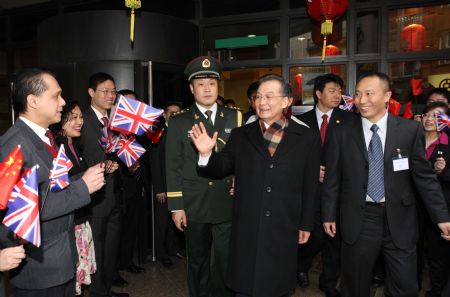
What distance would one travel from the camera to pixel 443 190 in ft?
10.6

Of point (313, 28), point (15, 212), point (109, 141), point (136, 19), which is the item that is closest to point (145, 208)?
point (109, 141)

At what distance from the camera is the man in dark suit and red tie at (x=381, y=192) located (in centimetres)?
246

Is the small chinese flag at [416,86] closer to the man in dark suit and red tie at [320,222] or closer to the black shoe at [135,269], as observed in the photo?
the man in dark suit and red tie at [320,222]

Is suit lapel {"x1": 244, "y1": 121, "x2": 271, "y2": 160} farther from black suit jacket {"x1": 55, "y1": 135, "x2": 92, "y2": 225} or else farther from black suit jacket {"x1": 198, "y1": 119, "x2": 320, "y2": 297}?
black suit jacket {"x1": 55, "y1": 135, "x2": 92, "y2": 225}

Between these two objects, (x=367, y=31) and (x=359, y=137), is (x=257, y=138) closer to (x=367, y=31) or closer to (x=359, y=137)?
(x=359, y=137)

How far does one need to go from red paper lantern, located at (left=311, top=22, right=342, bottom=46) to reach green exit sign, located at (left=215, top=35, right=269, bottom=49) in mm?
693

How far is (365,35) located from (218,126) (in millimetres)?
3663

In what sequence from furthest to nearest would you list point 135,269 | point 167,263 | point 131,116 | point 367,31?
point 367,31 < point 167,263 < point 135,269 < point 131,116

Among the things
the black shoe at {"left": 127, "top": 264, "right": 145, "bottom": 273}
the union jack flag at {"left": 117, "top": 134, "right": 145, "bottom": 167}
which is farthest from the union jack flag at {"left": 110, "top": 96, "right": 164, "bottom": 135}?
the black shoe at {"left": 127, "top": 264, "right": 145, "bottom": 273}

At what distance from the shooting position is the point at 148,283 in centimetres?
369

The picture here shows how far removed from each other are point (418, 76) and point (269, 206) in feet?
13.6

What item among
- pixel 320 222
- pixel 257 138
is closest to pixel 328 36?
pixel 320 222

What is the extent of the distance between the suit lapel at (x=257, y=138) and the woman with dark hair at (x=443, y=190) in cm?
177

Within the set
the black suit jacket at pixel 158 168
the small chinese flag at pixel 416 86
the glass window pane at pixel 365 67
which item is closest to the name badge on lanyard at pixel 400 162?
the black suit jacket at pixel 158 168
